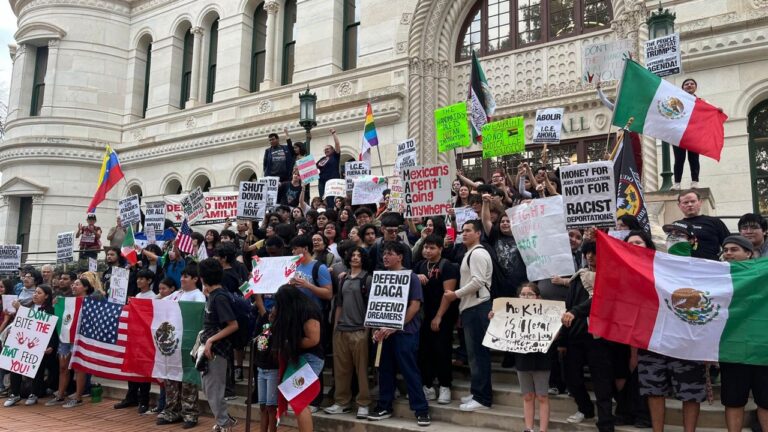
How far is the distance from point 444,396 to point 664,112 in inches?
195

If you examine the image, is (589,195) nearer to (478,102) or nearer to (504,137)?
(504,137)

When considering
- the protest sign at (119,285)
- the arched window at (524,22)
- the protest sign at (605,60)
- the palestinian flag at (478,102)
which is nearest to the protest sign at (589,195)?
the protest sign at (605,60)

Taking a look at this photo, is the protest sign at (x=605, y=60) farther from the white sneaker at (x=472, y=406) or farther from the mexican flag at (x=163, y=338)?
the mexican flag at (x=163, y=338)

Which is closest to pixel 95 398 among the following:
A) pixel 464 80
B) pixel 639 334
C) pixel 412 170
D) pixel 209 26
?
pixel 412 170

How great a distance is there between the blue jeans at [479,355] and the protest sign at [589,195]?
1458 millimetres

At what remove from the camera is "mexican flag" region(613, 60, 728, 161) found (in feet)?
26.5

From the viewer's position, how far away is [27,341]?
9438mm

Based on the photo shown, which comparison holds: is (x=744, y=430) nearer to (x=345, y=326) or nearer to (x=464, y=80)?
(x=345, y=326)

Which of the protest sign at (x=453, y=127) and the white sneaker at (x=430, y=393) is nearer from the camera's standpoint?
the white sneaker at (x=430, y=393)

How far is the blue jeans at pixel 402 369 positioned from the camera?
6582 mm

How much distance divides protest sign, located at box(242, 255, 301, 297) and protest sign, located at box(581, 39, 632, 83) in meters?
6.59

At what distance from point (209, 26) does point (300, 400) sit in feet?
66.2

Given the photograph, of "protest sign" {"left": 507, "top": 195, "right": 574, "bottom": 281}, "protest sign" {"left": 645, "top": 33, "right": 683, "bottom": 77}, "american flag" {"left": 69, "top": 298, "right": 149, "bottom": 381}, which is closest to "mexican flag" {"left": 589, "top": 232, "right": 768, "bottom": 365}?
"protest sign" {"left": 507, "top": 195, "right": 574, "bottom": 281}

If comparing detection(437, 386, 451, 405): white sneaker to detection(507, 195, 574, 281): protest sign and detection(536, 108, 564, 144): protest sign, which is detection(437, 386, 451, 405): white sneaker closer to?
detection(507, 195, 574, 281): protest sign
